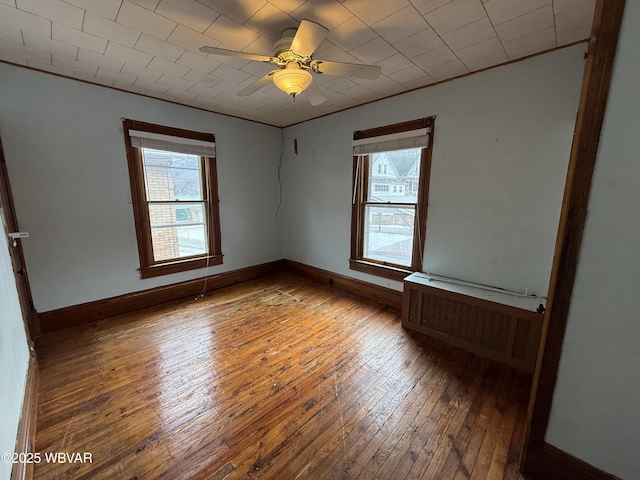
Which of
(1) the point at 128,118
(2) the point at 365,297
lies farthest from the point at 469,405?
(1) the point at 128,118

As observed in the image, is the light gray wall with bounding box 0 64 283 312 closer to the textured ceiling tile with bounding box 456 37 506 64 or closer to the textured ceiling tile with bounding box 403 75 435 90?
the textured ceiling tile with bounding box 403 75 435 90

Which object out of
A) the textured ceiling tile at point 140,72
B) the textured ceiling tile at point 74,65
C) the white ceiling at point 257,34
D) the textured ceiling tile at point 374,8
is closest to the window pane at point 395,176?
the white ceiling at point 257,34

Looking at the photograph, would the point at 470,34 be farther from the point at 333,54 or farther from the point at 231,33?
the point at 231,33

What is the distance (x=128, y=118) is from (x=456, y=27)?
3.25 m

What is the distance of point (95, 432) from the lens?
154cm

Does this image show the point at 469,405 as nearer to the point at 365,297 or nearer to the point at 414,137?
the point at 365,297

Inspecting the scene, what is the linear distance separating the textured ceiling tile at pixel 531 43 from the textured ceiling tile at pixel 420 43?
54 cm

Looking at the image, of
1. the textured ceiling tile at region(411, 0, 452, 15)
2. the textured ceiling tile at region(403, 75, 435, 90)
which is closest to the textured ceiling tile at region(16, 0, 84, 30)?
the textured ceiling tile at region(411, 0, 452, 15)

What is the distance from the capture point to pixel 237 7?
1.56m

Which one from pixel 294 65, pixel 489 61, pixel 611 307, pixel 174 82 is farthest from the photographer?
pixel 174 82

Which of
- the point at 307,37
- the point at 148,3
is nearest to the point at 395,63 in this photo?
the point at 307,37

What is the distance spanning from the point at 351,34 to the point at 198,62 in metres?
1.31

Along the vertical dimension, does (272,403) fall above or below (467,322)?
below

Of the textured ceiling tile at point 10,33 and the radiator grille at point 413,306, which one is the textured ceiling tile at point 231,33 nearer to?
the textured ceiling tile at point 10,33
